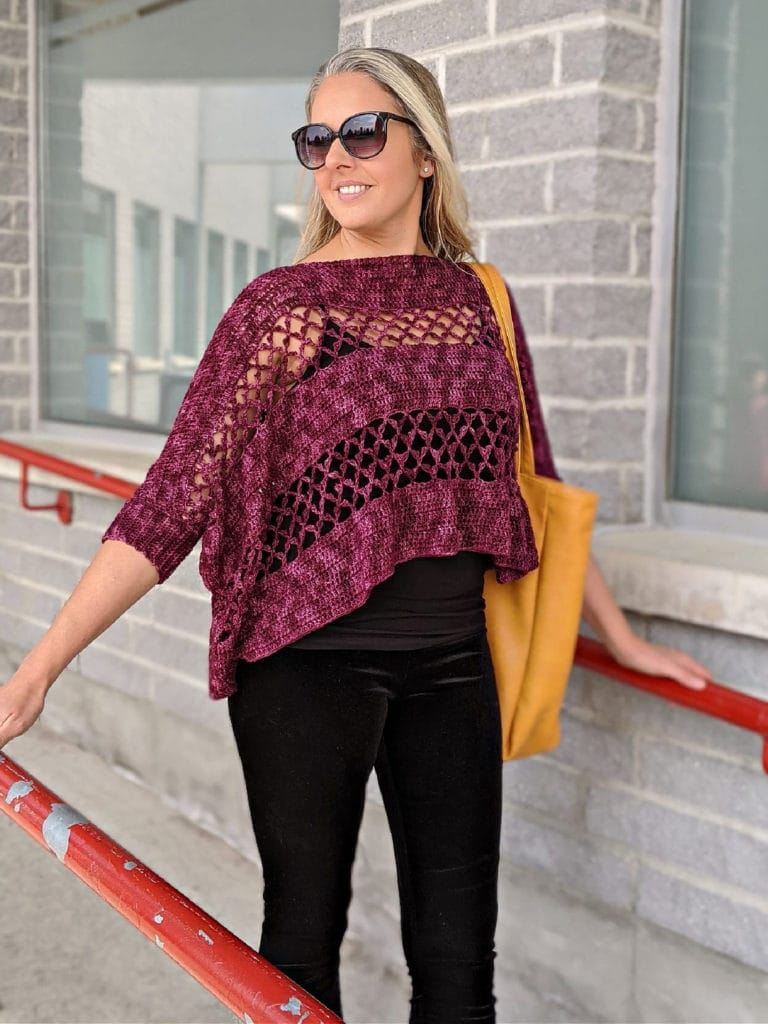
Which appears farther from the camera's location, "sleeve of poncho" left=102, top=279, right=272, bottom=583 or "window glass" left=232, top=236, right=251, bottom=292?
"window glass" left=232, top=236, right=251, bottom=292

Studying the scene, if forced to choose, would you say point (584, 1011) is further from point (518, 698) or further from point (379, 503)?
point (379, 503)

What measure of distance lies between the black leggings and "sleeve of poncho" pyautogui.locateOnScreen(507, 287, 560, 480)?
338mm

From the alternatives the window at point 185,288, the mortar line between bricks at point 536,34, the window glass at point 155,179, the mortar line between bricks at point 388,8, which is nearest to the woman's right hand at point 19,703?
the mortar line between bricks at point 536,34

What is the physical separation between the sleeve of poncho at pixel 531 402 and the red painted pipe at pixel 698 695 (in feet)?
1.06

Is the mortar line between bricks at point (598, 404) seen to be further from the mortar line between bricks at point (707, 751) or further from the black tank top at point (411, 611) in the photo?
the black tank top at point (411, 611)

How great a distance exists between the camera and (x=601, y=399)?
2631 millimetres

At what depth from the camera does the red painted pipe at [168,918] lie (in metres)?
1.15

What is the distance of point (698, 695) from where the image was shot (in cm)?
201

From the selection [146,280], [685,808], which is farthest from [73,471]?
[685,808]

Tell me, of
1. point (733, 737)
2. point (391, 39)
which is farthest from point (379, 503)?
point (391, 39)

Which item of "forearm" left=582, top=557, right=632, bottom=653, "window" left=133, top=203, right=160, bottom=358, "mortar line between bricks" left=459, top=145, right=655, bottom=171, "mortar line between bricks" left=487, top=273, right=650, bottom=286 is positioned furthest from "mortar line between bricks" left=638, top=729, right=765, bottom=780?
"window" left=133, top=203, right=160, bottom=358

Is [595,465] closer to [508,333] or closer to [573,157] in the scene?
[573,157]

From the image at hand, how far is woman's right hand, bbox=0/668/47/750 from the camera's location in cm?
158

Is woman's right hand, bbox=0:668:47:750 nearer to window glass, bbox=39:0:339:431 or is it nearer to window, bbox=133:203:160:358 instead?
window glass, bbox=39:0:339:431
